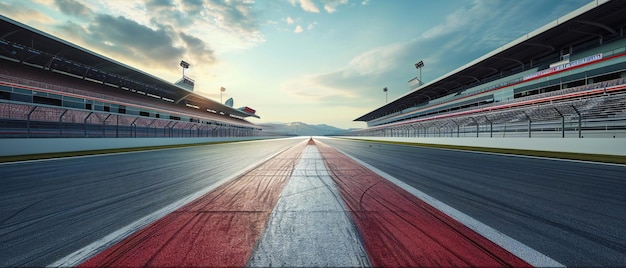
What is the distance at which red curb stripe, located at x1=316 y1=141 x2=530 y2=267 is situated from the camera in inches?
67.8

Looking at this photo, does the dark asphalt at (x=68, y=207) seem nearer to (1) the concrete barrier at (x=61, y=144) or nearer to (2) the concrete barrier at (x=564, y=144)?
(1) the concrete barrier at (x=61, y=144)

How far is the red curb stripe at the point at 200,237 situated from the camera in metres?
1.70

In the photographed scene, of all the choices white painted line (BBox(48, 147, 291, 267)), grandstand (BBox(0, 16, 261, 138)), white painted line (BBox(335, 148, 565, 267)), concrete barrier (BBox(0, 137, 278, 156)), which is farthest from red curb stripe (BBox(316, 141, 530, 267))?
grandstand (BBox(0, 16, 261, 138))

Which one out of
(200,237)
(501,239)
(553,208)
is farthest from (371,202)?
(553,208)

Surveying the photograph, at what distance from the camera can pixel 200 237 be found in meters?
2.10

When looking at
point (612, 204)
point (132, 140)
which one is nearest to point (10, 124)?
point (132, 140)

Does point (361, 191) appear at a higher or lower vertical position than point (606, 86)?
lower

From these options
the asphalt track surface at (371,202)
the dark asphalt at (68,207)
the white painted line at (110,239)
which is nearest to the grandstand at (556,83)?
the asphalt track surface at (371,202)

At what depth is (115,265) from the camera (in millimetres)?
1633

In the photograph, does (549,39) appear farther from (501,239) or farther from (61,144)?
(61,144)

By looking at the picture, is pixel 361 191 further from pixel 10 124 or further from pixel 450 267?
pixel 10 124

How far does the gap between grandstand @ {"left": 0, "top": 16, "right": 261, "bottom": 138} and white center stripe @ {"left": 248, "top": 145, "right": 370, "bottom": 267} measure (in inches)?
668

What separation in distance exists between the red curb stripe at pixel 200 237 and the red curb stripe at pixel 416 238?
1.15 m

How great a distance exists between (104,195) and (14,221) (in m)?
1.09
